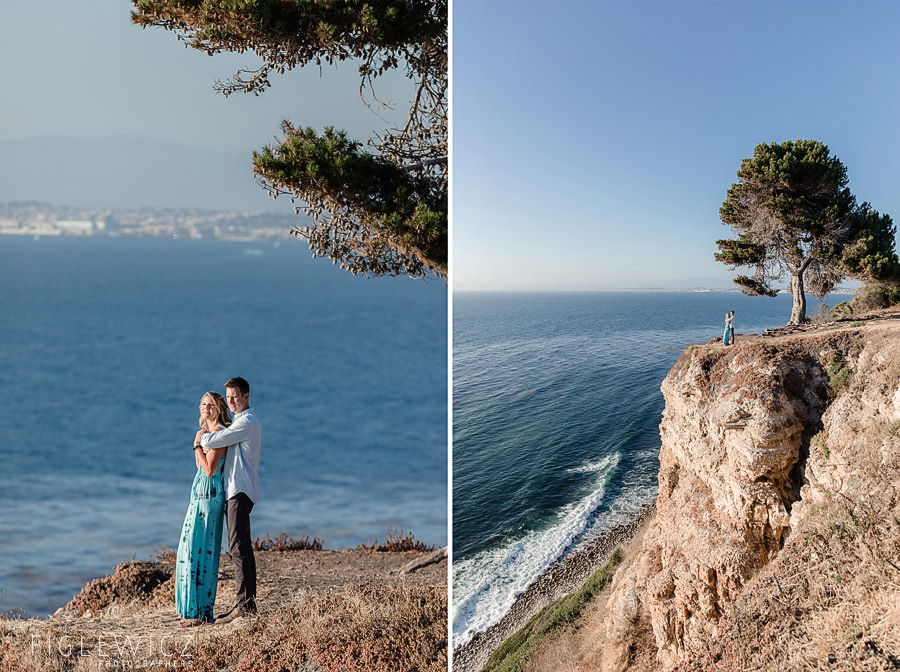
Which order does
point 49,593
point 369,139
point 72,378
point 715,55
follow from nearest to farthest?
point 715,55, point 369,139, point 49,593, point 72,378

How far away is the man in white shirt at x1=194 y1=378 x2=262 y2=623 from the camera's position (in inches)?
181

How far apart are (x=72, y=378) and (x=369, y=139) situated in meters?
57.8

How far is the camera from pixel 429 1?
17.2ft

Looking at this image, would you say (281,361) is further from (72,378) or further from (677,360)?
(677,360)

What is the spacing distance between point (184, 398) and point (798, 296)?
179 feet

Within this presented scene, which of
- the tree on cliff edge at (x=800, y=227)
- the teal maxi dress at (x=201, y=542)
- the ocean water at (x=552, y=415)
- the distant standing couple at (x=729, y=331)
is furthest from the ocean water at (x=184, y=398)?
the tree on cliff edge at (x=800, y=227)

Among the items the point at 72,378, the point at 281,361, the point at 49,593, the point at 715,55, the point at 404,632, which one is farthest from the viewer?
the point at 281,361

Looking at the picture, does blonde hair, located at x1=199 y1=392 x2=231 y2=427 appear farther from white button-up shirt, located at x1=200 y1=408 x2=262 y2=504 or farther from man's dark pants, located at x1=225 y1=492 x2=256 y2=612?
man's dark pants, located at x1=225 y1=492 x2=256 y2=612

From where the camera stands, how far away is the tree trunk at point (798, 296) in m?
5.04

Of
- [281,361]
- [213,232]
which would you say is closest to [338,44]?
[213,232]

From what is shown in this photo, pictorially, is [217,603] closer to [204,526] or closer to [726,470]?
[204,526]

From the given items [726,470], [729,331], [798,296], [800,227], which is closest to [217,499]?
[726,470]

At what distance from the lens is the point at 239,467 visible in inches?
182

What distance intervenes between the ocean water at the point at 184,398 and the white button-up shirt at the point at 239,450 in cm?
1087
